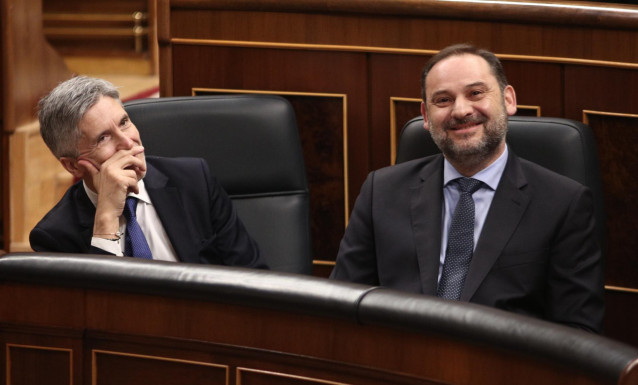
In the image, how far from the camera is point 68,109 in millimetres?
1459

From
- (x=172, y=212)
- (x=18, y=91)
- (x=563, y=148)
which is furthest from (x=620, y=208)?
(x=18, y=91)

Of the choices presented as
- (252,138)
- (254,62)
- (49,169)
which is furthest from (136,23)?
(252,138)

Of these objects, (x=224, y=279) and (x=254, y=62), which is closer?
(x=224, y=279)

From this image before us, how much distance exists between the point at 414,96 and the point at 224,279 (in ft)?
3.37

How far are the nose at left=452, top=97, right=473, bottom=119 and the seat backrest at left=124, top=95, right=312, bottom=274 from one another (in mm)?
342

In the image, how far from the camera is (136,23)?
4902mm

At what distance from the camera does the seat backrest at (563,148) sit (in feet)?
4.46

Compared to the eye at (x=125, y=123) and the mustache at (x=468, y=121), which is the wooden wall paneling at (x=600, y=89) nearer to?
the mustache at (x=468, y=121)

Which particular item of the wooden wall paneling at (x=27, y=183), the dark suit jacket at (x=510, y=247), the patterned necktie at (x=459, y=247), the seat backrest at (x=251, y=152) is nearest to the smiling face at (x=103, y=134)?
the seat backrest at (x=251, y=152)

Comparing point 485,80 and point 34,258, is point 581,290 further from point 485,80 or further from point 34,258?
point 34,258

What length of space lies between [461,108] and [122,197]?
1.61ft

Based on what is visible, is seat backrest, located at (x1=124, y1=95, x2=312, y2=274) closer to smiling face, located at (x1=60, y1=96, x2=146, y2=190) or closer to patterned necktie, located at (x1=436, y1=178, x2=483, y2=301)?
smiling face, located at (x1=60, y1=96, x2=146, y2=190)

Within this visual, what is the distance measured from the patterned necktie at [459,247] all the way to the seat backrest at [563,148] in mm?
120

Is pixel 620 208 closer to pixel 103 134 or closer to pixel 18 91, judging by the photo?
pixel 103 134
